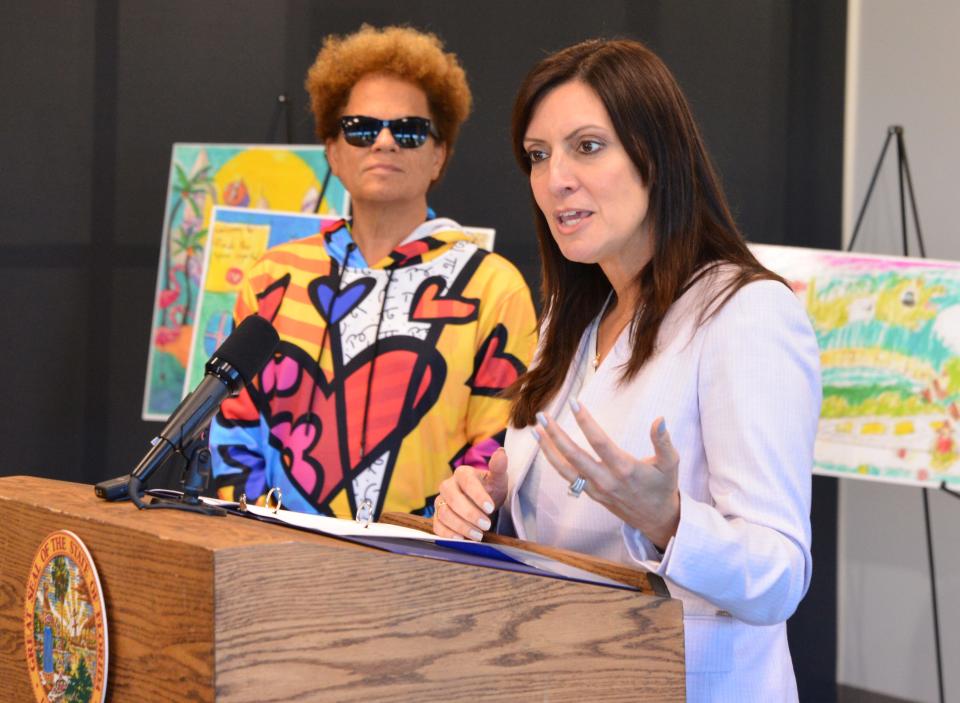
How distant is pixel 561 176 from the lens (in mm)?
1744

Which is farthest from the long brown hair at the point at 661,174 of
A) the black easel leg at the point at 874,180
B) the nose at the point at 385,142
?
the black easel leg at the point at 874,180

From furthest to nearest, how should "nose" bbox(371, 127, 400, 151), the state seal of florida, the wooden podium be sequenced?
"nose" bbox(371, 127, 400, 151) < the state seal of florida < the wooden podium

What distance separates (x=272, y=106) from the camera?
512cm

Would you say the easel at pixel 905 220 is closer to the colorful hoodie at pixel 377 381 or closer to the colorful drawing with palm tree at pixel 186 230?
the colorful hoodie at pixel 377 381

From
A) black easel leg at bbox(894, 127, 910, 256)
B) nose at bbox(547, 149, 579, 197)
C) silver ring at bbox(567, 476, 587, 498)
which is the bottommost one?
silver ring at bbox(567, 476, 587, 498)

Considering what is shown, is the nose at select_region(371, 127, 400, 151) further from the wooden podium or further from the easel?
the easel

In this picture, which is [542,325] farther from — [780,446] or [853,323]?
[853,323]

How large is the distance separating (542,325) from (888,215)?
2.96 m

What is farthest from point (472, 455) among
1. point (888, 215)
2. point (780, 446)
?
point (888, 215)

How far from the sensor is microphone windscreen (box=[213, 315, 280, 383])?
52.7 inches

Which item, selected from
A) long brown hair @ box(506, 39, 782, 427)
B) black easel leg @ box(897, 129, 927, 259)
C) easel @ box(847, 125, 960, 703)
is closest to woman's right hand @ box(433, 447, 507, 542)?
long brown hair @ box(506, 39, 782, 427)

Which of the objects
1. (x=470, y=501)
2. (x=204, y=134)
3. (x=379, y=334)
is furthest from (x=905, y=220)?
(x=470, y=501)

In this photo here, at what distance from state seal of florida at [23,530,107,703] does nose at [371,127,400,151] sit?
6.19 ft

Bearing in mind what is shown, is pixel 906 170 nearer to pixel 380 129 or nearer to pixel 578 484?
pixel 380 129
